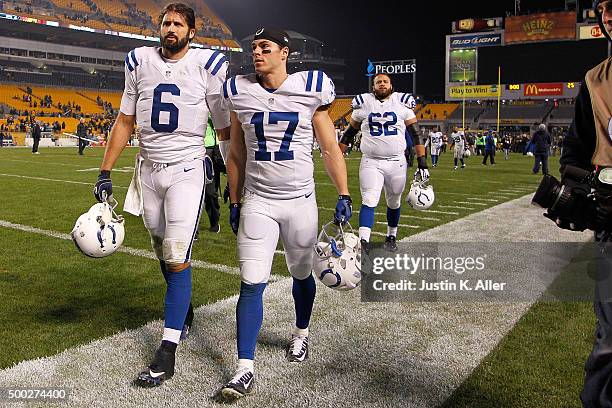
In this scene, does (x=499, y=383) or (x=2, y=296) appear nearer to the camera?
(x=499, y=383)

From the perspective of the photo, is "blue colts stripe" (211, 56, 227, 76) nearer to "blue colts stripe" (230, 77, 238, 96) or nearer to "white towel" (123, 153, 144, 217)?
"blue colts stripe" (230, 77, 238, 96)

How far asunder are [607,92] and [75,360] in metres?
2.85

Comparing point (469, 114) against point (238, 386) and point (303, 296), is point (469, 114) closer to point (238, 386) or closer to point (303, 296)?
point (303, 296)

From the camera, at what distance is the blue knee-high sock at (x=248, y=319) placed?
2.93 m

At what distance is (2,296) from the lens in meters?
4.43

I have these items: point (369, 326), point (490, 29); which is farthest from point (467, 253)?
point (490, 29)

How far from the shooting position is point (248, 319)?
293cm

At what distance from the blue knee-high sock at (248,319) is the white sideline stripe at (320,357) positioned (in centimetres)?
20

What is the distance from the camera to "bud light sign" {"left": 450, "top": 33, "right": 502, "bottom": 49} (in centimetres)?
4594

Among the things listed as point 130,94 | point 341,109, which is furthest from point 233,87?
point 341,109

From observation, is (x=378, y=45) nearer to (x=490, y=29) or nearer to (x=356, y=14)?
(x=356, y=14)

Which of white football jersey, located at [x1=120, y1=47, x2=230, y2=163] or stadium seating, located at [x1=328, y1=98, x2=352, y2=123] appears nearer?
white football jersey, located at [x1=120, y1=47, x2=230, y2=163]

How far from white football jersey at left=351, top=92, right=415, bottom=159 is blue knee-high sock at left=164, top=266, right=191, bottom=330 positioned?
10.7 feet

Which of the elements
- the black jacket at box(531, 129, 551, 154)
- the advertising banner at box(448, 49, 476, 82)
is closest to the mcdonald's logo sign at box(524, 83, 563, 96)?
the advertising banner at box(448, 49, 476, 82)
